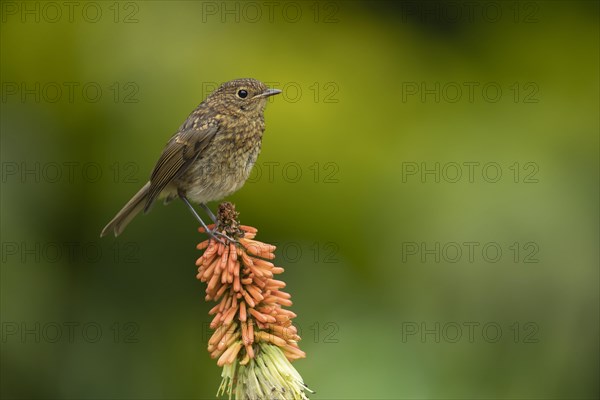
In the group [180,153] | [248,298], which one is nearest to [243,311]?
[248,298]

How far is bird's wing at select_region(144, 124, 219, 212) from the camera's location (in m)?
4.00

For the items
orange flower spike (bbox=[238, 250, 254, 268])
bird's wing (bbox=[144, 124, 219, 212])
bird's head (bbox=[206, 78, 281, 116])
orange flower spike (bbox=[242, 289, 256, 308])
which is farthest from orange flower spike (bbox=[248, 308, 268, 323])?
bird's head (bbox=[206, 78, 281, 116])

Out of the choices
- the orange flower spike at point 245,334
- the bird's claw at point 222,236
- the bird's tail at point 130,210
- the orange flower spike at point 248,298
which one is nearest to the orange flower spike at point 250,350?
the orange flower spike at point 245,334

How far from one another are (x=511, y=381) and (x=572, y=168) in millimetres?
1375

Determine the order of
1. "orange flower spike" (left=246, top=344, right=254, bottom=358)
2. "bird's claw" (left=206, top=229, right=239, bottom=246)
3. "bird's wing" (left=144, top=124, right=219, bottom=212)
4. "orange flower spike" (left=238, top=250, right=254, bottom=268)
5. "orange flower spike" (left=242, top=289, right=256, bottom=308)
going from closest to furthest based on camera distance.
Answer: "orange flower spike" (left=246, top=344, right=254, bottom=358) → "orange flower spike" (left=242, top=289, right=256, bottom=308) → "orange flower spike" (left=238, top=250, right=254, bottom=268) → "bird's claw" (left=206, top=229, right=239, bottom=246) → "bird's wing" (left=144, top=124, right=219, bottom=212)

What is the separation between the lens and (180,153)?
13.5ft

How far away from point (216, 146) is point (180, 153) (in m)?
0.20

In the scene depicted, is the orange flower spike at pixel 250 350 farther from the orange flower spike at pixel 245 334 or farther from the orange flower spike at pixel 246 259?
the orange flower spike at pixel 246 259

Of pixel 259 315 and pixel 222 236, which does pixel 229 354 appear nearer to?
pixel 259 315

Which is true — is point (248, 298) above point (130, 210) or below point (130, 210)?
below

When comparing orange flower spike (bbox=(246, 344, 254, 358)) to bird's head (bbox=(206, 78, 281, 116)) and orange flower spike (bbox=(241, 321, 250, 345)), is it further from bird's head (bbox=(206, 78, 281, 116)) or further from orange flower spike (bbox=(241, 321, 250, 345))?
bird's head (bbox=(206, 78, 281, 116))

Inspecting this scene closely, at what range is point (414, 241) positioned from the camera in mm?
4992

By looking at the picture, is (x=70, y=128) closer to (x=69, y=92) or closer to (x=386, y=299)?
(x=69, y=92)

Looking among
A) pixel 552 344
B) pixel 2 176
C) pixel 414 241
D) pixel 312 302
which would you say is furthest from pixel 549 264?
pixel 2 176
